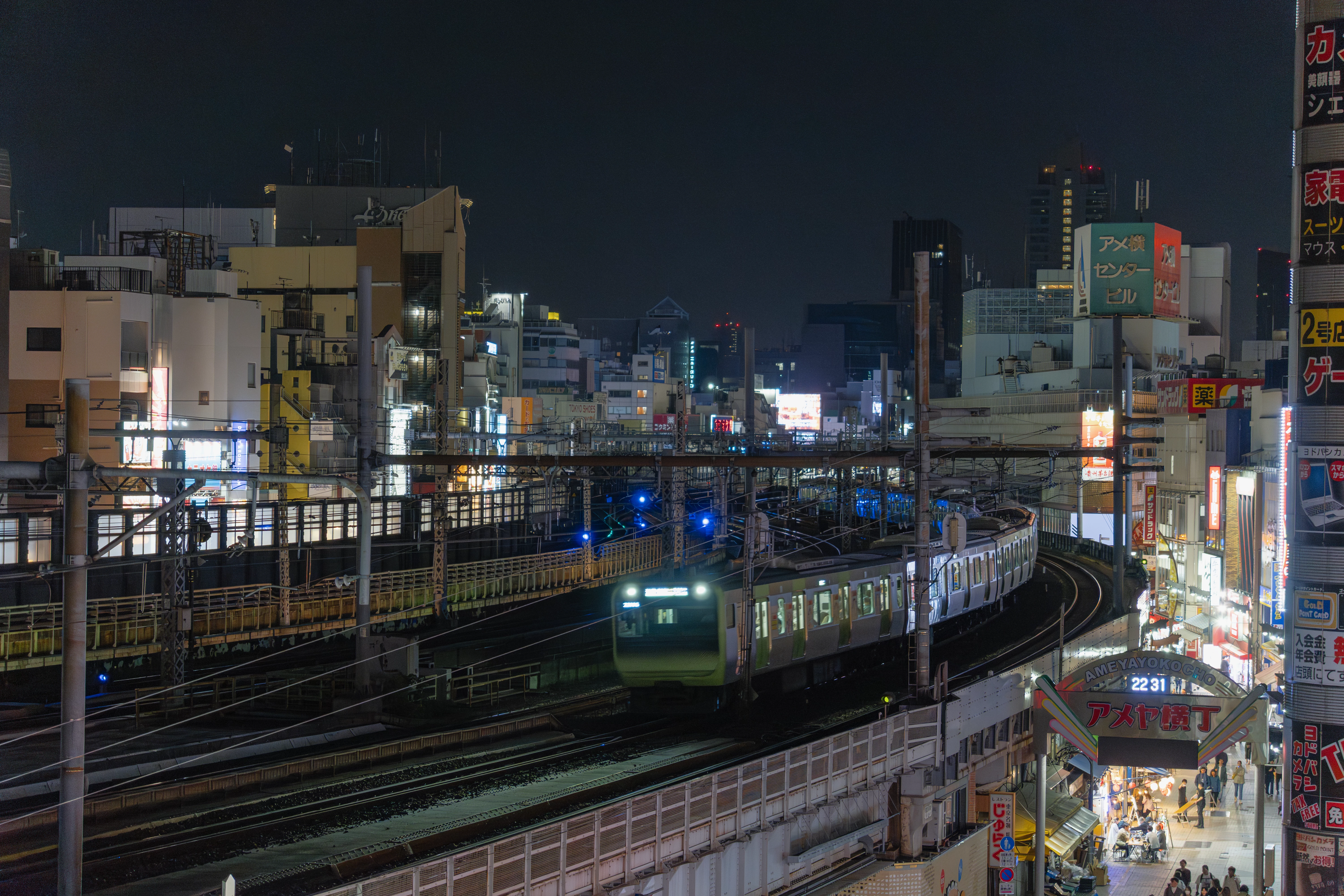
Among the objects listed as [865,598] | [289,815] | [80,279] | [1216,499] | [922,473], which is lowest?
[289,815]

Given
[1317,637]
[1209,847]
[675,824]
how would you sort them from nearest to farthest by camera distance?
[675,824] → [1317,637] → [1209,847]

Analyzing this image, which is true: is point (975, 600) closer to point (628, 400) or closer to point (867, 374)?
point (628, 400)

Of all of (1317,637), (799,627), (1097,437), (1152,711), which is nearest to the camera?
(1152,711)

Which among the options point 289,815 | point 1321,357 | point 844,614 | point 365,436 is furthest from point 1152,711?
point 365,436

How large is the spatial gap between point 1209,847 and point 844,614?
8.59m

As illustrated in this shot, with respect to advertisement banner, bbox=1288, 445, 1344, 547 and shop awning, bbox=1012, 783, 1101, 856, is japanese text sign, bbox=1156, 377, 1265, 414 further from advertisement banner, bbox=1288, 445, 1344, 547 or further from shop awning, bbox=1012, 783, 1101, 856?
advertisement banner, bbox=1288, 445, 1344, 547

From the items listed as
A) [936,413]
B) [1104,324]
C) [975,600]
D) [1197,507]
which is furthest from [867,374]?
[936,413]

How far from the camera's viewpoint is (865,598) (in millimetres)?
21703

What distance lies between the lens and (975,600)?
87.9ft

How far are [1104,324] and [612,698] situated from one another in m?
53.6

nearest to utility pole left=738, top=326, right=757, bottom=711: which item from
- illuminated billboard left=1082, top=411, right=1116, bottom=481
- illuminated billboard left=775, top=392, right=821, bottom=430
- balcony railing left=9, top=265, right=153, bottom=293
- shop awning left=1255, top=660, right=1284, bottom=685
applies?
shop awning left=1255, top=660, right=1284, bottom=685

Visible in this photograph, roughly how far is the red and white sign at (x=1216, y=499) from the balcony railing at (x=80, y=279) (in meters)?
31.9

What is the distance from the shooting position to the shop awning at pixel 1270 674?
2678 cm

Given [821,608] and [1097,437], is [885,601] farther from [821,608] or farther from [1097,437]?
[1097,437]
